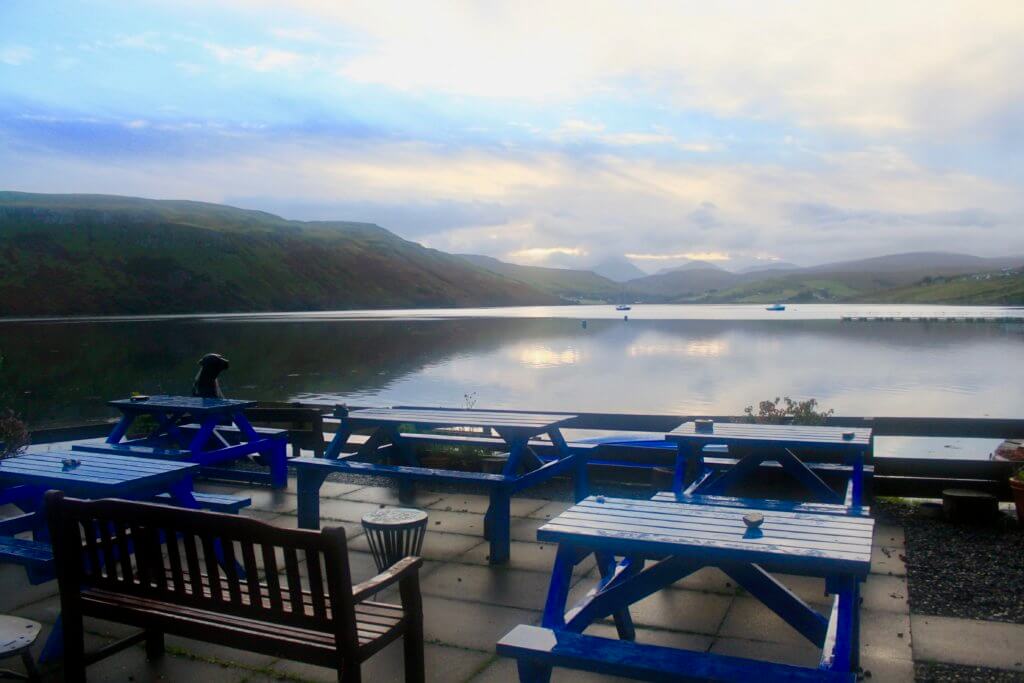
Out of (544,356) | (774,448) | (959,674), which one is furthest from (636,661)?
(544,356)

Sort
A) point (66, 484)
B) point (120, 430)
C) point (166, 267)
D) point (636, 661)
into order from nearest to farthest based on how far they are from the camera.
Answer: point (636, 661) < point (66, 484) < point (120, 430) < point (166, 267)

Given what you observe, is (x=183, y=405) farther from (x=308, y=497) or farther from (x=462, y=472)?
(x=462, y=472)

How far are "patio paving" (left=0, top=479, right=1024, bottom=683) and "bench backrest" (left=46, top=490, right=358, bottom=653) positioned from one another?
2.05 ft

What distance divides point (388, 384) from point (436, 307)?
156706 mm

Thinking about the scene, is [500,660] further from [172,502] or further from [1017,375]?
[1017,375]

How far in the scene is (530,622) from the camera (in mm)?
4395

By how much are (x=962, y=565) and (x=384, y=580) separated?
4062 millimetres

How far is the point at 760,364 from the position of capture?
146 feet

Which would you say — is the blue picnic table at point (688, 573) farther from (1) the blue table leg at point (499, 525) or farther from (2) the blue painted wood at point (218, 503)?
(2) the blue painted wood at point (218, 503)

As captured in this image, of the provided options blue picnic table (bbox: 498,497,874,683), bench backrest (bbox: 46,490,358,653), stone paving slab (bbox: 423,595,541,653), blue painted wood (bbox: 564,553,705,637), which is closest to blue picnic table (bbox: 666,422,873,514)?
stone paving slab (bbox: 423,595,541,653)

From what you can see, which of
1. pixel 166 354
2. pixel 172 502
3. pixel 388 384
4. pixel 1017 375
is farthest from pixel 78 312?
pixel 172 502

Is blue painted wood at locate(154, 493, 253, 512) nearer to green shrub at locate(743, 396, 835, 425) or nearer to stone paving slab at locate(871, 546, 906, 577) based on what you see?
stone paving slab at locate(871, 546, 906, 577)

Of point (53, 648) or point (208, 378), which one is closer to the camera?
point (53, 648)

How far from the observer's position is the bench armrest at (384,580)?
2.95m
